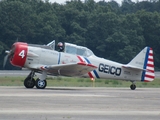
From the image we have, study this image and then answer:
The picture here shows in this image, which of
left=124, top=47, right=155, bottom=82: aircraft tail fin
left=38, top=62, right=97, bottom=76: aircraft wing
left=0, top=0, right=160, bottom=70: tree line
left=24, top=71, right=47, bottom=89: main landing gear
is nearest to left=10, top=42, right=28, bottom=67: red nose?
left=24, top=71, right=47, bottom=89: main landing gear

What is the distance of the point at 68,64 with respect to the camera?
26297 millimetres

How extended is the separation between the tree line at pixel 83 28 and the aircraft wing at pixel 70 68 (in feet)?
105

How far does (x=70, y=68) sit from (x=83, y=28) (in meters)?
41.3

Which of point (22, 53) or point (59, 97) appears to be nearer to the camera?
point (59, 97)

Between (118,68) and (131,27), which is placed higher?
(131,27)

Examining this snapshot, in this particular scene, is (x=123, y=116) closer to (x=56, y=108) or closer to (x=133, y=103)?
(x=56, y=108)

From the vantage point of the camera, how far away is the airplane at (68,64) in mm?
26516

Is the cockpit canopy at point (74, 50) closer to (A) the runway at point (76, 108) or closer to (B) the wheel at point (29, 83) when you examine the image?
(B) the wheel at point (29, 83)

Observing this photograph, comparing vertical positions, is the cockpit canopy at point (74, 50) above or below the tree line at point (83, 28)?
below

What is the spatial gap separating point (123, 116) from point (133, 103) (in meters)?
3.83

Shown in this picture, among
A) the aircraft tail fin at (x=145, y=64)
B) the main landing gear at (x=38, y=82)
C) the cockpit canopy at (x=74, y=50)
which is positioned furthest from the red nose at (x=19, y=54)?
the aircraft tail fin at (x=145, y=64)

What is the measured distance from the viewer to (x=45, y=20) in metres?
68.1

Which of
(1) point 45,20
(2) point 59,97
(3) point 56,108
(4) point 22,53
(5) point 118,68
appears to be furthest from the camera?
(1) point 45,20

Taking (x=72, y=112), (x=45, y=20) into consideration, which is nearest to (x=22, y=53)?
(x=72, y=112)
